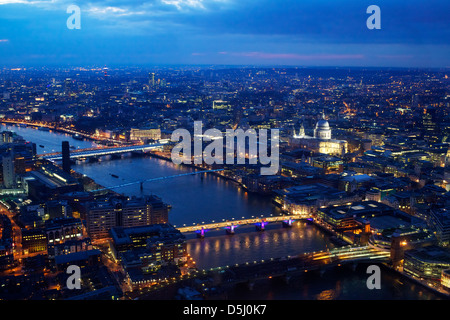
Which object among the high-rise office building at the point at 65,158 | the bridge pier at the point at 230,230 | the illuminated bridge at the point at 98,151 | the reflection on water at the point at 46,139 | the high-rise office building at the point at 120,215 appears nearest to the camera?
the high-rise office building at the point at 120,215

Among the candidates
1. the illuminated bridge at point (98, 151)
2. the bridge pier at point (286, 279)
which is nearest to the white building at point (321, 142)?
the illuminated bridge at point (98, 151)

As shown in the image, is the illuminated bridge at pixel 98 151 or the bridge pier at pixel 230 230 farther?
the illuminated bridge at pixel 98 151

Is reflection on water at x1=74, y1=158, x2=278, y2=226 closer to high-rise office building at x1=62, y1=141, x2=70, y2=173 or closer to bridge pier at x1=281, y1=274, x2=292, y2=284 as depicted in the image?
high-rise office building at x1=62, y1=141, x2=70, y2=173

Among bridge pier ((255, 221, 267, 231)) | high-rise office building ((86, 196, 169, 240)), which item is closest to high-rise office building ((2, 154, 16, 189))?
high-rise office building ((86, 196, 169, 240))

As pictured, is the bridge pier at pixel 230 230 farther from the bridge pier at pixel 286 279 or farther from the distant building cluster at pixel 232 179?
the bridge pier at pixel 286 279

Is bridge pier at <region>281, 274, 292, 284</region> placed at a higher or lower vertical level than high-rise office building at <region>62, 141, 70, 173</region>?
lower

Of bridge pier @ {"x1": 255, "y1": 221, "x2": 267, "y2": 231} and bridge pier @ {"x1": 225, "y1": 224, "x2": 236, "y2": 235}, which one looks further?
bridge pier @ {"x1": 255, "y1": 221, "x2": 267, "y2": 231}

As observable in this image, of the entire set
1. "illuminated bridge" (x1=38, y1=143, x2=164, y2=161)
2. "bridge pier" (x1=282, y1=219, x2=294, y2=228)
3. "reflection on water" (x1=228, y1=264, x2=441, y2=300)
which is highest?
"illuminated bridge" (x1=38, y1=143, x2=164, y2=161)

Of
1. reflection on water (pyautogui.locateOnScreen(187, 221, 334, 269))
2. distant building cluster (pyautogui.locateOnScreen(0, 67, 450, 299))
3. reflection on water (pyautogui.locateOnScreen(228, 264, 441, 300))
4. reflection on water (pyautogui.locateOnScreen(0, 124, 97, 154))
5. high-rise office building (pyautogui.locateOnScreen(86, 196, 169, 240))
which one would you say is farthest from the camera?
reflection on water (pyautogui.locateOnScreen(0, 124, 97, 154))

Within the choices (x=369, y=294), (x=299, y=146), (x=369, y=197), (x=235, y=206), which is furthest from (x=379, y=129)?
(x=369, y=294)

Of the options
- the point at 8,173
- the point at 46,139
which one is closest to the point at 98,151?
the point at 8,173
